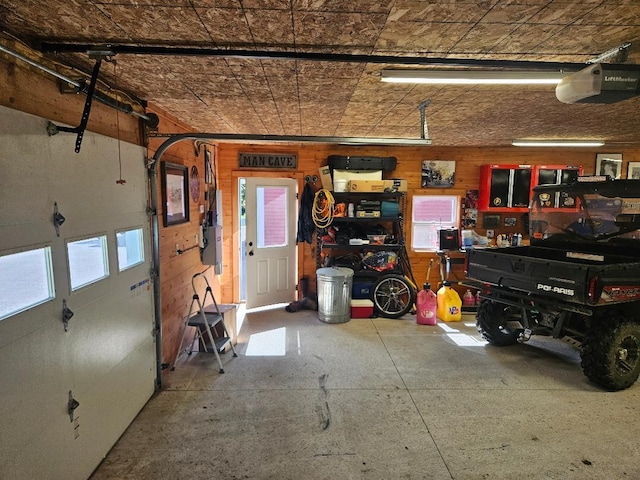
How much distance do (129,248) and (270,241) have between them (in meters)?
3.22

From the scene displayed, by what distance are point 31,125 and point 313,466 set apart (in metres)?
2.67

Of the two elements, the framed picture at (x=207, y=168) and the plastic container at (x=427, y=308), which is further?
the plastic container at (x=427, y=308)

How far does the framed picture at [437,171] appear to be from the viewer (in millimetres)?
6039

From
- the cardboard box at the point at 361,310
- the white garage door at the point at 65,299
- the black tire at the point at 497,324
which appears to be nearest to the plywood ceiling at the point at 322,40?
the white garage door at the point at 65,299

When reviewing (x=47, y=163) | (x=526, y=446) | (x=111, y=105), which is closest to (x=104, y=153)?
(x=111, y=105)

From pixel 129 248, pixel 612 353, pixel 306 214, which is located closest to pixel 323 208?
pixel 306 214

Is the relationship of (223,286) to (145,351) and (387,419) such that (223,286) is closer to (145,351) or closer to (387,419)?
(145,351)

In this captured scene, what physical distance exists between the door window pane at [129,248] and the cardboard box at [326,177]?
339 centimetres

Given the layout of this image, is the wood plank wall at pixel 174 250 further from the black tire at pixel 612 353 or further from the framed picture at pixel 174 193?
the black tire at pixel 612 353

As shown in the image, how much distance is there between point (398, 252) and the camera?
595 cm

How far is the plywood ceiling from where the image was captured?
1.60 m

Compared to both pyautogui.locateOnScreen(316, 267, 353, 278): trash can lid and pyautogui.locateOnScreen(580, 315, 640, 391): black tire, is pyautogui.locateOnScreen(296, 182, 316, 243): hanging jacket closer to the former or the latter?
pyautogui.locateOnScreen(316, 267, 353, 278): trash can lid

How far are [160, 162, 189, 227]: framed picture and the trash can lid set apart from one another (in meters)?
2.13

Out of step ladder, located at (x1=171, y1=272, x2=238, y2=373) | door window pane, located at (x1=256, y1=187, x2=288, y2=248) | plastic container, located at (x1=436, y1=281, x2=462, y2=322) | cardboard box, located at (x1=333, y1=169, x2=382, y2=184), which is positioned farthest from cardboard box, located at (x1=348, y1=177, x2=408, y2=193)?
step ladder, located at (x1=171, y1=272, x2=238, y2=373)
